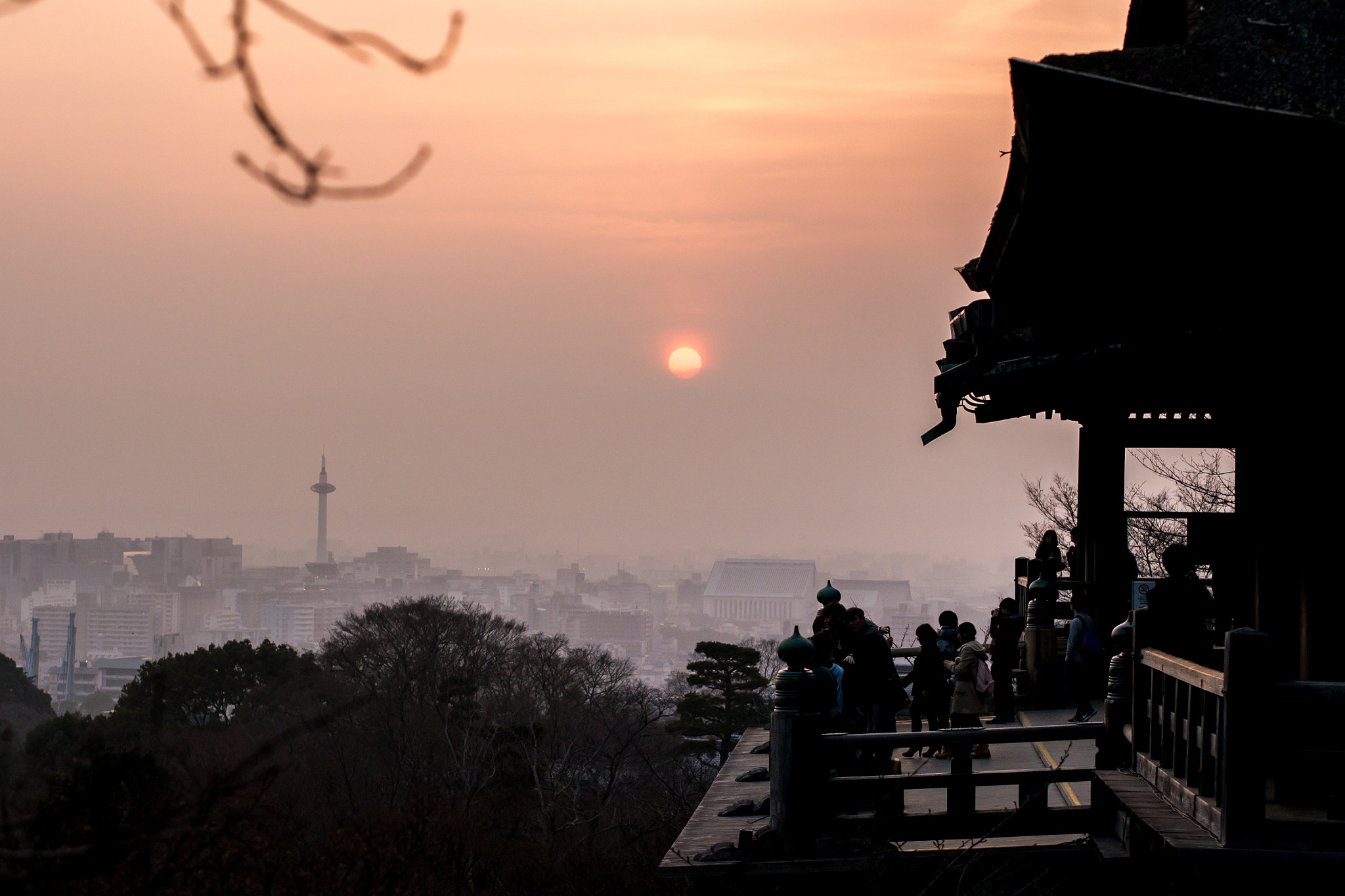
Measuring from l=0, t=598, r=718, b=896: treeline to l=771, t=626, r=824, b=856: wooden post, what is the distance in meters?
3.87

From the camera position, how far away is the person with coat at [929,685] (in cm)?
1203

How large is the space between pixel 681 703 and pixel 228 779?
169 ft

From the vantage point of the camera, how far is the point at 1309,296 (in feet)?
22.5

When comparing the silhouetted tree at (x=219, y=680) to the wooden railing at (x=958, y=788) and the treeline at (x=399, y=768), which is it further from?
the wooden railing at (x=958, y=788)

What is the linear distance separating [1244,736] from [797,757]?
4.42 metres

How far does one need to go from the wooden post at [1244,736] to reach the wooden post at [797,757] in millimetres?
A: 4158

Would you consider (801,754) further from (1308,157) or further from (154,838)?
(154,838)

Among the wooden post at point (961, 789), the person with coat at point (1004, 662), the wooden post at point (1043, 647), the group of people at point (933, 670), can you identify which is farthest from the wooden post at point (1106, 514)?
the wooden post at point (961, 789)

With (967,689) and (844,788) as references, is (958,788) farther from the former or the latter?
(967,689)

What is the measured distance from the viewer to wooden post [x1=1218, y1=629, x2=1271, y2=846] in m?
5.70

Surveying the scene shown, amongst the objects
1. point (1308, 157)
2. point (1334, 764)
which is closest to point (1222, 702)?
point (1334, 764)

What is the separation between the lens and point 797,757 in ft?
31.9

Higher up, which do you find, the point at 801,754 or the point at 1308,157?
the point at 1308,157

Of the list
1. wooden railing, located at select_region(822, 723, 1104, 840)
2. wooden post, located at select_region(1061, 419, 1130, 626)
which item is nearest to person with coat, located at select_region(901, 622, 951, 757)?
wooden railing, located at select_region(822, 723, 1104, 840)
